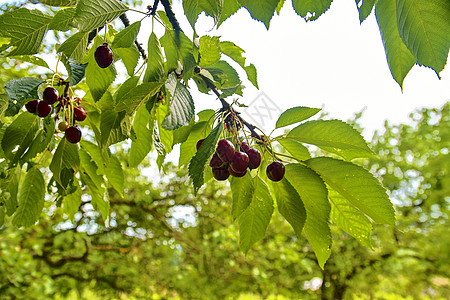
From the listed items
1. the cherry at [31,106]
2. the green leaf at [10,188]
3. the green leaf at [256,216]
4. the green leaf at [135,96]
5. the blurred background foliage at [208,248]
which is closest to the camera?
the green leaf at [135,96]

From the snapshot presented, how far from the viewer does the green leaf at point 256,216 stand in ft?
2.16

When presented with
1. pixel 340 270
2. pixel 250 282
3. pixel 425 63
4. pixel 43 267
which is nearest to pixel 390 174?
pixel 340 270

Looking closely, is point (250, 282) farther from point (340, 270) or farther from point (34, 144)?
point (34, 144)

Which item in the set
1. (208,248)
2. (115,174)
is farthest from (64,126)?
(208,248)

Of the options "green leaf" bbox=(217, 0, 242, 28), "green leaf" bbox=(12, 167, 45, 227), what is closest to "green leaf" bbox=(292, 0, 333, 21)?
"green leaf" bbox=(217, 0, 242, 28)

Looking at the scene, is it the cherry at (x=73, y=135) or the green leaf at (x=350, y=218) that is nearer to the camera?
the green leaf at (x=350, y=218)

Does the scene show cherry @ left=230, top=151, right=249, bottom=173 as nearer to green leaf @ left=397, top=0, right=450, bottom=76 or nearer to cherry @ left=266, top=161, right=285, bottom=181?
cherry @ left=266, top=161, right=285, bottom=181

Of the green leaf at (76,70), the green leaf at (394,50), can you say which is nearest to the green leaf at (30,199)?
the green leaf at (76,70)

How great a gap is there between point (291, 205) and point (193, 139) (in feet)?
0.92

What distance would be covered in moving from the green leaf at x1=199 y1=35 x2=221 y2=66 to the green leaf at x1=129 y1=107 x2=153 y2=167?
25 centimetres

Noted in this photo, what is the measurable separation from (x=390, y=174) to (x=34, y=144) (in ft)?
20.0

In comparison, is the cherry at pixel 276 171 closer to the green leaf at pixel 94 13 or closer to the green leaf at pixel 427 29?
the green leaf at pixel 427 29

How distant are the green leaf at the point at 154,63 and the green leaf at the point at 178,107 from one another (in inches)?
2.9

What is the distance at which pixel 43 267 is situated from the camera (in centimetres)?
371
